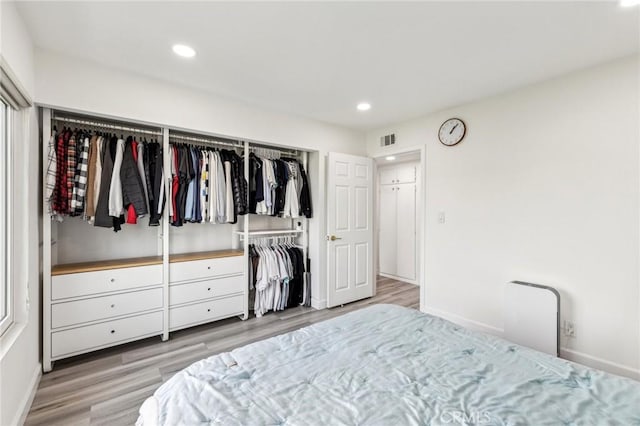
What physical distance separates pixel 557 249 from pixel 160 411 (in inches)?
120

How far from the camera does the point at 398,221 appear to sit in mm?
5344

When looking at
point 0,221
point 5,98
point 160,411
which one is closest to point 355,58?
point 5,98

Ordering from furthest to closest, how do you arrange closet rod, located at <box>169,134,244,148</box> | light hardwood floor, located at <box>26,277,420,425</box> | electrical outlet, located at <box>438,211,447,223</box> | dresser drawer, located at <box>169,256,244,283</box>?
electrical outlet, located at <box>438,211,447,223</box>
closet rod, located at <box>169,134,244,148</box>
dresser drawer, located at <box>169,256,244,283</box>
light hardwood floor, located at <box>26,277,420,425</box>

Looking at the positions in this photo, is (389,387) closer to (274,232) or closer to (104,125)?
(274,232)

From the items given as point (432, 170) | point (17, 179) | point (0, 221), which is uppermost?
point (432, 170)

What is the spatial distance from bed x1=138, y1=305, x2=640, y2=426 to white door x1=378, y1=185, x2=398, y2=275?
381 centimetres

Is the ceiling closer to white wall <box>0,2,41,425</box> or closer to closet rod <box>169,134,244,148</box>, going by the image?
white wall <box>0,2,41,425</box>

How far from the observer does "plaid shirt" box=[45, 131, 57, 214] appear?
221cm

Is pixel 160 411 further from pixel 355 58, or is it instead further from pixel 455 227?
pixel 455 227

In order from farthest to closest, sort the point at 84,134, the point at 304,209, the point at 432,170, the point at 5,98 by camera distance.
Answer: the point at 304,209
the point at 432,170
the point at 84,134
the point at 5,98

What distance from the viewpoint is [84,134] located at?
2453 millimetres

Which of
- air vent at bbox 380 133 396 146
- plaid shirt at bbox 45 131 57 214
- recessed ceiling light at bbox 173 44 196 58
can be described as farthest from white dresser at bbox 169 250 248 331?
air vent at bbox 380 133 396 146

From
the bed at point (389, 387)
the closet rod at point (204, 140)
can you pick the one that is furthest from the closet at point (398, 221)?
the bed at point (389, 387)

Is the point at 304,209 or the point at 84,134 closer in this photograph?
the point at 84,134
